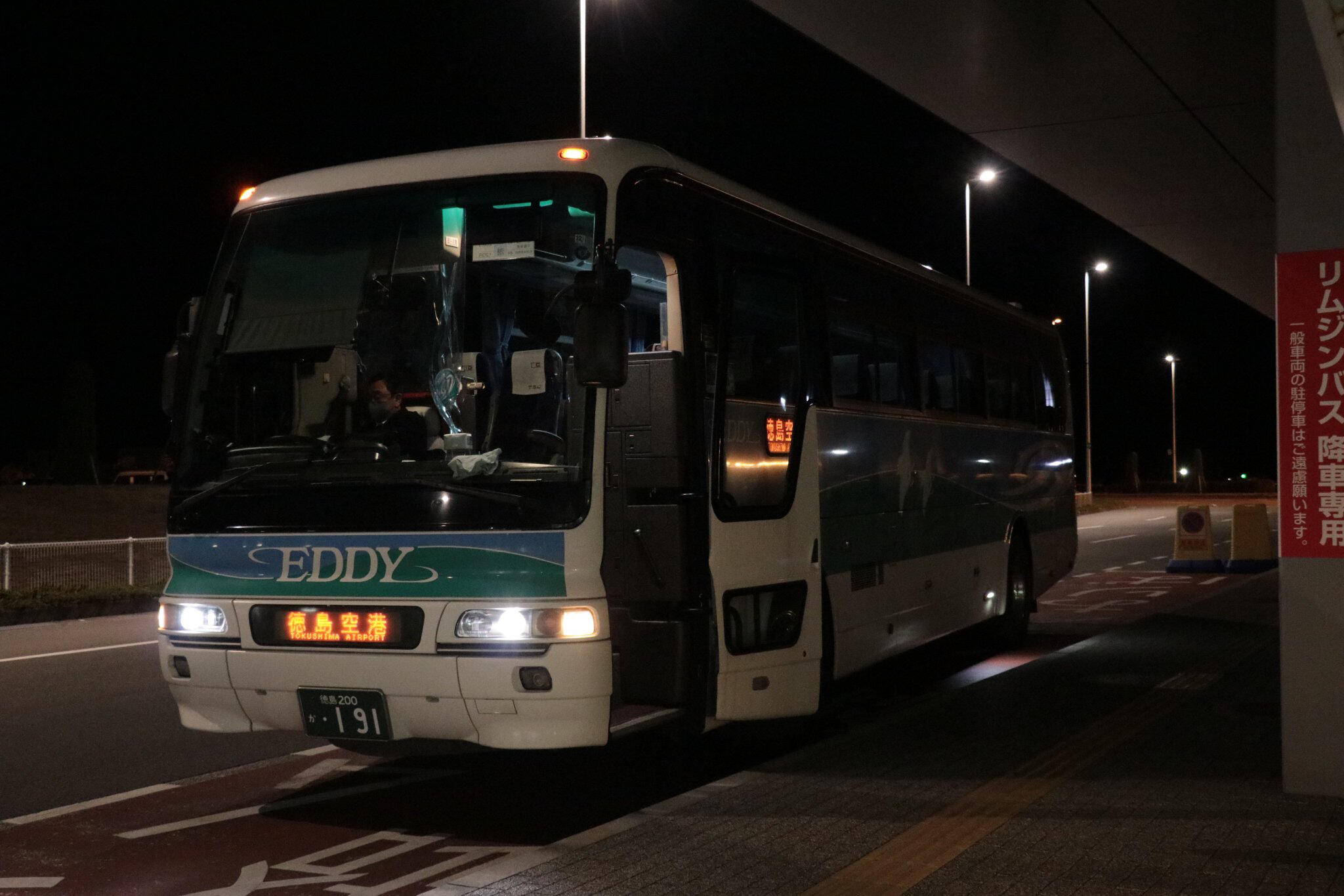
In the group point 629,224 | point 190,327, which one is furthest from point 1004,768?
point 190,327

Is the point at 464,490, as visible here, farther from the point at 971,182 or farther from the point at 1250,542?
the point at 971,182

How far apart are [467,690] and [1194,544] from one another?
62.1 feet

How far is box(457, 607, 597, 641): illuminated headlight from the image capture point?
20.8 feet

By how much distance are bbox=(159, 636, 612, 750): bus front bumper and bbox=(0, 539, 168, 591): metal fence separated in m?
12.6

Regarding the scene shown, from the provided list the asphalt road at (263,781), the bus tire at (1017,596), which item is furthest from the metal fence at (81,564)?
the bus tire at (1017,596)

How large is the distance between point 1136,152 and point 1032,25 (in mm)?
5123

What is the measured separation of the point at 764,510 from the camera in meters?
8.05

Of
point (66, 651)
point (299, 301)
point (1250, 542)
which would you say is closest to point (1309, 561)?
point (299, 301)

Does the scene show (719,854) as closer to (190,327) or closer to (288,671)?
(288,671)

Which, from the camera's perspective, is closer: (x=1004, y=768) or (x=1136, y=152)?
(x=1004, y=768)

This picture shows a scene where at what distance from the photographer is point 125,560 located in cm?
1947

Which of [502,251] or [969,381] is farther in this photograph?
[969,381]

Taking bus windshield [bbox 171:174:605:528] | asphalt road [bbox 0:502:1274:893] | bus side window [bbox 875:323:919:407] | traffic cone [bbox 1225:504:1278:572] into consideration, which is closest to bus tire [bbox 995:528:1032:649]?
asphalt road [bbox 0:502:1274:893]

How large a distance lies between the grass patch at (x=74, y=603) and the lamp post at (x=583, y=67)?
9.04 metres
